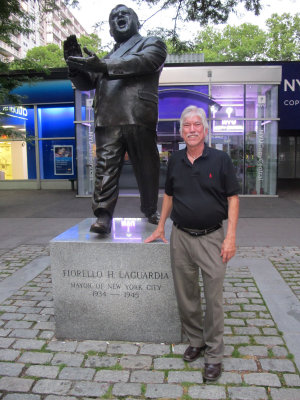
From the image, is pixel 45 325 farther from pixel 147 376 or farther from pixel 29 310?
pixel 147 376

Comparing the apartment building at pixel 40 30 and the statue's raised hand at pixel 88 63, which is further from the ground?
the apartment building at pixel 40 30

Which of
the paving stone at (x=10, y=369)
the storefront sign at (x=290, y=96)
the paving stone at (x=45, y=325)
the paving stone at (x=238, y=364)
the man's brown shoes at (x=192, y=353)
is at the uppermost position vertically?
the storefront sign at (x=290, y=96)

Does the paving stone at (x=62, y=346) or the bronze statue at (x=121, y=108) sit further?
the bronze statue at (x=121, y=108)

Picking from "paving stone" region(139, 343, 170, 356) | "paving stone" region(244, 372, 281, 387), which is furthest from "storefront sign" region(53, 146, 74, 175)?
"paving stone" region(244, 372, 281, 387)

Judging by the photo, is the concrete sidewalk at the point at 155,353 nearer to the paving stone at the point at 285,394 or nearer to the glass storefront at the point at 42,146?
the paving stone at the point at 285,394

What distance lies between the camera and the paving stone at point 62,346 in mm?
2904

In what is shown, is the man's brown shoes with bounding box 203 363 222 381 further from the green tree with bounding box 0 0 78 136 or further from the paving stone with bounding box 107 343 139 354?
the green tree with bounding box 0 0 78 136

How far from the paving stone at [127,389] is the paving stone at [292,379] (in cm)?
98

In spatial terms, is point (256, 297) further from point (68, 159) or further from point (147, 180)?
Answer: point (68, 159)

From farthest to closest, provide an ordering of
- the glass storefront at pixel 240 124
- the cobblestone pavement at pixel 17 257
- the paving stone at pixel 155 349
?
the glass storefront at pixel 240 124, the cobblestone pavement at pixel 17 257, the paving stone at pixel 155 349

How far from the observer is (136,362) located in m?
2.70

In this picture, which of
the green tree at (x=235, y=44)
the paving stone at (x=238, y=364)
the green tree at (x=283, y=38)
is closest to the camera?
the paving stone at (x=238, y=364)

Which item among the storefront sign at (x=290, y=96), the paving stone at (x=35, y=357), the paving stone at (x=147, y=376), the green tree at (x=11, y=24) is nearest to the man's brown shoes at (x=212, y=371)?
the paving stone at (x=147, y=376)

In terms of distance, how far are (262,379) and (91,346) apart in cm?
131
